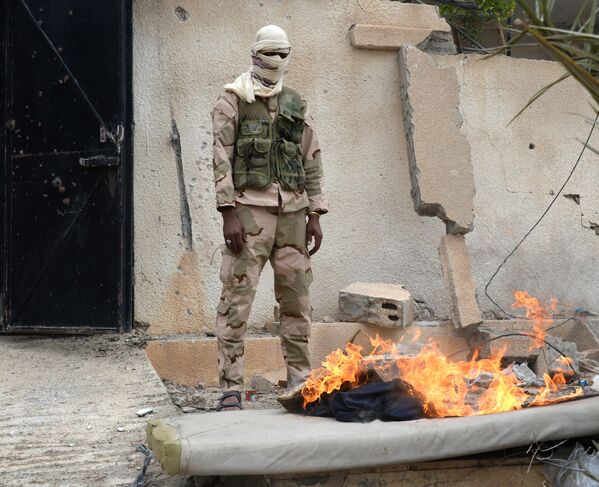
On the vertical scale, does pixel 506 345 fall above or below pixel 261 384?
above

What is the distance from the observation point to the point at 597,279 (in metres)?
6.89

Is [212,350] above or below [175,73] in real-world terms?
below

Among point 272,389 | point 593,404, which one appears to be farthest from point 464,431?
point 272,389

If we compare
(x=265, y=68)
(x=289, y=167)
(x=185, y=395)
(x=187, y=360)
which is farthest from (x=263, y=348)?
(x=265, y=68)

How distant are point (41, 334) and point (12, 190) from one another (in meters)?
1.00

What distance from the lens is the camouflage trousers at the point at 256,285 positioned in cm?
429

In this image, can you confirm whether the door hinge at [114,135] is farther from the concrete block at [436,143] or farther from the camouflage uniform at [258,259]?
the concrete block at [436,143]

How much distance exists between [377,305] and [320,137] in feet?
4.49

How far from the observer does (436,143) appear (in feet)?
20.2

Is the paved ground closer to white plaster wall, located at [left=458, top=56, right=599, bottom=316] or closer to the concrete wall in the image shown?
the concrete wall

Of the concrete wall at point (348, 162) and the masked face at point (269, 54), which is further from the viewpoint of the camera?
the concrete wall at point (348, 162)

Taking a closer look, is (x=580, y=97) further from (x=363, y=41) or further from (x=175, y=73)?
(x=175, y=73)

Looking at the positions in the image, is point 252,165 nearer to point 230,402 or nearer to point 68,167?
point 230,402

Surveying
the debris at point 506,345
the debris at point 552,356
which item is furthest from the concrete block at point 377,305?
the debris at point 552,356
